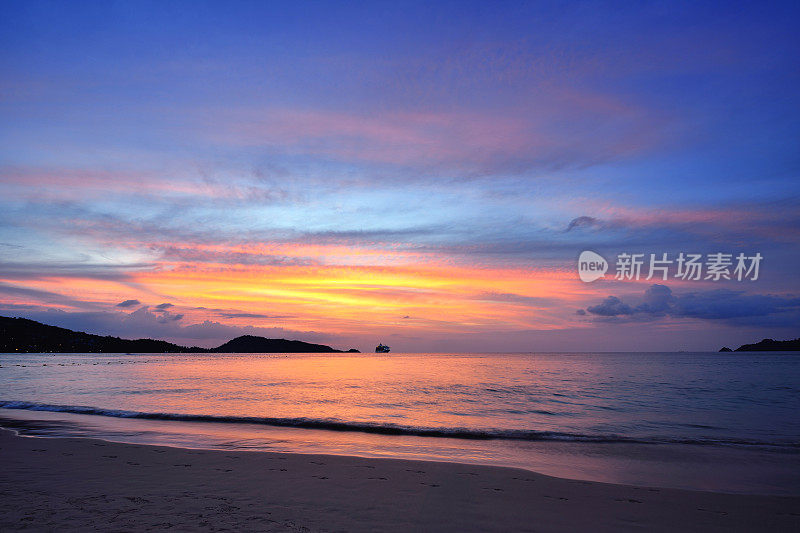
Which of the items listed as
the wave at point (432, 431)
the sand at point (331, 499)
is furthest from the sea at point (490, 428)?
the sand at point (331, 499)

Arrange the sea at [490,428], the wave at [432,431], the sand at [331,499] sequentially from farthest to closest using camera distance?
the wave at [432,431], the sea at [490,428], the sand at [331,499]

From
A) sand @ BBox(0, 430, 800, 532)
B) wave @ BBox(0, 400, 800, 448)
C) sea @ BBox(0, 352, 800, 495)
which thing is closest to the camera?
sand @ BBox(0, 430, 800, 532)

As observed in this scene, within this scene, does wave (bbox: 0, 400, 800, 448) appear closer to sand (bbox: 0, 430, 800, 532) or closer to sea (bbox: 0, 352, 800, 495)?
sea (bbox: 0, 352, 800, 495)

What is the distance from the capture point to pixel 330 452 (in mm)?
14250

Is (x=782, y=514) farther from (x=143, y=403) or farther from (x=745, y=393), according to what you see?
(x=745, y=393)

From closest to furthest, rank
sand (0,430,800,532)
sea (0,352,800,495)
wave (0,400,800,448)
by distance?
sand (0,430,800,532) < sea (0,352,800,495) < wave (0,400,800,448)

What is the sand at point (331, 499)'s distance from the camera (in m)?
7.39

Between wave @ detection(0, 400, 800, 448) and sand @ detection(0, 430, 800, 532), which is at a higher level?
sand @ detection(0, 430, 800, 532)

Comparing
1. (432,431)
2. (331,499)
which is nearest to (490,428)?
(432,431)

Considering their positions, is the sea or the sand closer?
the sand

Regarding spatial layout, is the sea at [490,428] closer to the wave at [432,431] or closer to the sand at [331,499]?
the wave at [432,431]

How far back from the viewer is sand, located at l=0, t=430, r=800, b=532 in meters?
7.39

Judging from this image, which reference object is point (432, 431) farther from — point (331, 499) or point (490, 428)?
point (331, 499)

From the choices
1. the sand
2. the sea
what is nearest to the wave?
the sea
